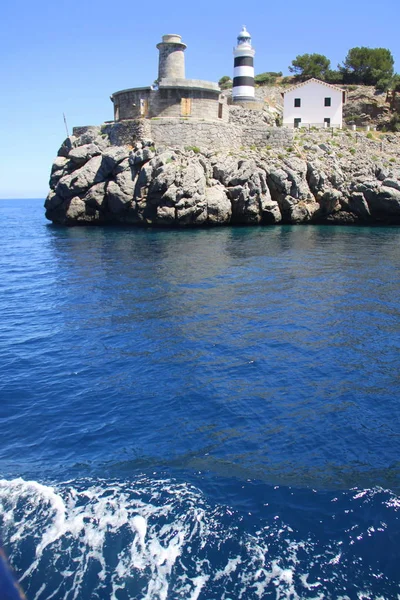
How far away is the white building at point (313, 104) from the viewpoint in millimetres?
50625

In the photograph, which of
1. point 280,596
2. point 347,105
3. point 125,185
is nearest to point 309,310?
point 280,596

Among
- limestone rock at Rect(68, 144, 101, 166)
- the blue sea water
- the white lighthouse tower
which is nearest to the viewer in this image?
the blue sea water

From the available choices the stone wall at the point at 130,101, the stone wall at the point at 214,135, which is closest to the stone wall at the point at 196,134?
the stone wall at the point at 214,135

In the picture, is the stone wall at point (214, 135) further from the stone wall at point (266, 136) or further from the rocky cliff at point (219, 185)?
the rocky cliff at point (219, 185)

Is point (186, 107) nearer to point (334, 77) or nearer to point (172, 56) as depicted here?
point (172, 56)

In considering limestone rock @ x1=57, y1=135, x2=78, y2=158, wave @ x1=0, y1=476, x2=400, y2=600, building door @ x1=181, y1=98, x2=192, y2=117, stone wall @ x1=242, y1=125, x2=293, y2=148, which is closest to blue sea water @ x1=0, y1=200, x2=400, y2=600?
wave @ x1=0, y1=476, x2=400, y2=600

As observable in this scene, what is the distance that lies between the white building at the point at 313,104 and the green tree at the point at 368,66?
15566 millimetres

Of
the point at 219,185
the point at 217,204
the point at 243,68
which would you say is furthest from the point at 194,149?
the point at 243,68

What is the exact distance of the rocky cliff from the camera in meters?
37.0

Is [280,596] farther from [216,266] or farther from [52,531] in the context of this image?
[216,266]

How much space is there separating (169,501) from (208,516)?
0.67m

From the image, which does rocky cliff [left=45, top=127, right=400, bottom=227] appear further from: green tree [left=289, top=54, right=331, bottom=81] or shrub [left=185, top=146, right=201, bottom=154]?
green tree [left=289, top=54, right=331, bottom=81]

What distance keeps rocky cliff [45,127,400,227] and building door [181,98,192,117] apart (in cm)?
367

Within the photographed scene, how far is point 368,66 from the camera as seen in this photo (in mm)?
64438
